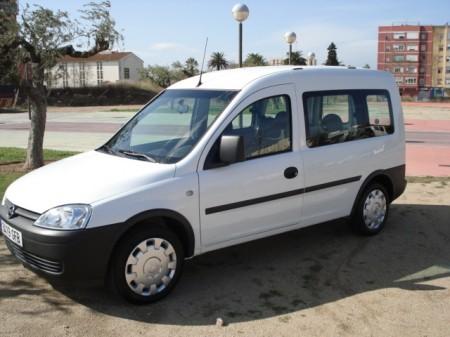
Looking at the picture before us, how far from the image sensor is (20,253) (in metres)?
4.25

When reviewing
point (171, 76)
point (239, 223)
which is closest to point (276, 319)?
point (239, 223)

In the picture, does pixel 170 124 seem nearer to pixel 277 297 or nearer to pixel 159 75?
pixel 277 297

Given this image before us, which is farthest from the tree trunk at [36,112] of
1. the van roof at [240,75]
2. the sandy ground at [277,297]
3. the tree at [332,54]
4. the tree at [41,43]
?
the tree at [332,54]

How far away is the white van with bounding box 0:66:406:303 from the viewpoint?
13.1 ft

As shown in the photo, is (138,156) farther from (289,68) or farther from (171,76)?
(171,76)

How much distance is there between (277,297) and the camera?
446 cm

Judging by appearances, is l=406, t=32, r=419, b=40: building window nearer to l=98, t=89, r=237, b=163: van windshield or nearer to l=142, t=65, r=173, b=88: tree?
l=142, t=65, r=173, b=88: tree

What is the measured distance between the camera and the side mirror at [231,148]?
14.4 feet

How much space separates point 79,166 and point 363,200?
10.5ft

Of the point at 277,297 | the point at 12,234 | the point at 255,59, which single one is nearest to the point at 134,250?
the point at 12,234

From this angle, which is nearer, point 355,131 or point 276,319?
point 276,319

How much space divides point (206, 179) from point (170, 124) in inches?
46.3

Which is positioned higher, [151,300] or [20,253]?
[20,253]

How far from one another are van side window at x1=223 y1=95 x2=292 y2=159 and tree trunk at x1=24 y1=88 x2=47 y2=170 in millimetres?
6386
